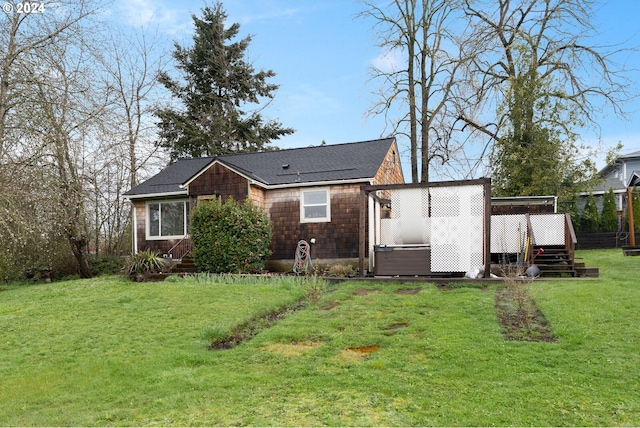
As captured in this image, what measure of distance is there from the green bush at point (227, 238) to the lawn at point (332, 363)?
411 centimetres

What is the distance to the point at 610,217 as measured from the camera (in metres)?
23.3

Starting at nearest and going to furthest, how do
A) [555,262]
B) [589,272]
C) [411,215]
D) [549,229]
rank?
[589,272] < [411,215] < [555,262] < [549,229]

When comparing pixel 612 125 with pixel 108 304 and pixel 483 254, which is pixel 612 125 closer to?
pixel 483 254

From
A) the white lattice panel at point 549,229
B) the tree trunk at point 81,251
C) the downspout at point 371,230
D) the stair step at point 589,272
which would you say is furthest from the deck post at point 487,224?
the tree trunk at point 81,251

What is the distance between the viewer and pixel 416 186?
13.5 metres

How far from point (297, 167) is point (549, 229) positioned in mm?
9247

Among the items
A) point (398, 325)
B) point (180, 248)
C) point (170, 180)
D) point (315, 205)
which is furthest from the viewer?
point (170, 180)

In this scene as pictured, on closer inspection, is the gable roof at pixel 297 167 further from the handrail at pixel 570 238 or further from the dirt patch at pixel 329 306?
the dirt patch at pixel 329 306

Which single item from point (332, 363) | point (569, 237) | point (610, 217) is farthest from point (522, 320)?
point (610, 217)

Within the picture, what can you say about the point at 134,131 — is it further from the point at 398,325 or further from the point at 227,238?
the point at 398,325

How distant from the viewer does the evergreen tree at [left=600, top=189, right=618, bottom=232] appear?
76.4ft

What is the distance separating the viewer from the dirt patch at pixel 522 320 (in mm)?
7281

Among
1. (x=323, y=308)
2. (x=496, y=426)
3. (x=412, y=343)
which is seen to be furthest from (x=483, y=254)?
(x=496, y=426)

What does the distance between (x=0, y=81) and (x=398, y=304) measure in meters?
8.31
